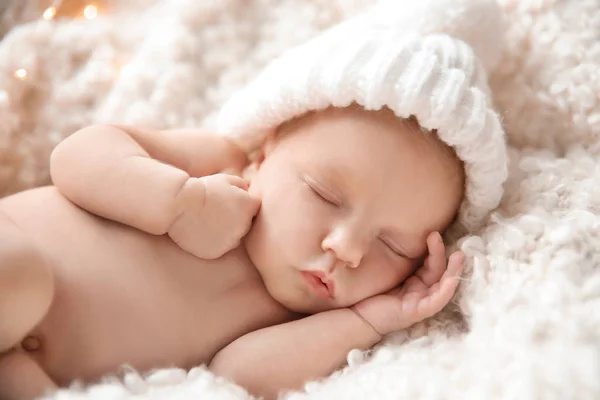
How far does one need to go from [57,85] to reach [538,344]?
1.08m

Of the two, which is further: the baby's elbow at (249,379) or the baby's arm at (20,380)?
the baby's elbow at (249,379)

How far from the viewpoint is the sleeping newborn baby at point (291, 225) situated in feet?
3.33

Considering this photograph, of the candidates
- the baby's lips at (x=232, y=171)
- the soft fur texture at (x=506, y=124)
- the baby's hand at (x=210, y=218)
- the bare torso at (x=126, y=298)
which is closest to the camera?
the soft fur texture at (x=506, y=124)

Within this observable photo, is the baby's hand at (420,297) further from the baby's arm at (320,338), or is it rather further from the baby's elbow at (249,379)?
the baby's elbow at (249,379)

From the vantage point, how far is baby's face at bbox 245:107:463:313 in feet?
3.45

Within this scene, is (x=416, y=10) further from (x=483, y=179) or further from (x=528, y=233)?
(x=528, y=233)

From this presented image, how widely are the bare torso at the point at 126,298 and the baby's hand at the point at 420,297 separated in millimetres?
176

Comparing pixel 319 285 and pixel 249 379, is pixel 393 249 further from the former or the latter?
pixel 249 379

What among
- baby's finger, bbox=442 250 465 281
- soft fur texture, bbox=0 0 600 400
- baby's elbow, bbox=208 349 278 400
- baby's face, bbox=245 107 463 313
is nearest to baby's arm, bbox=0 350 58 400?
soft fur texture, bbox=0 0 600 400

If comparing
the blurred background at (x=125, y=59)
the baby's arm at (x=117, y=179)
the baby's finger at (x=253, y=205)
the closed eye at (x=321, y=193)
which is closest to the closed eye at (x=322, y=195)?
the closed eye at (x=321, y=193)

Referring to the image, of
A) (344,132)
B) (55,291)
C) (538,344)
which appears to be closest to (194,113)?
(344,132)

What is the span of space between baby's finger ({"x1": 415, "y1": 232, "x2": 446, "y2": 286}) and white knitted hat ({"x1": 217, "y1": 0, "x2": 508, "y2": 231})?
0.09m

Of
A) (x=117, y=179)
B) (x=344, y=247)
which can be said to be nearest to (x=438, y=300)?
(x=344, y=247)

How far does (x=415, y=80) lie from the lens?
103cm
